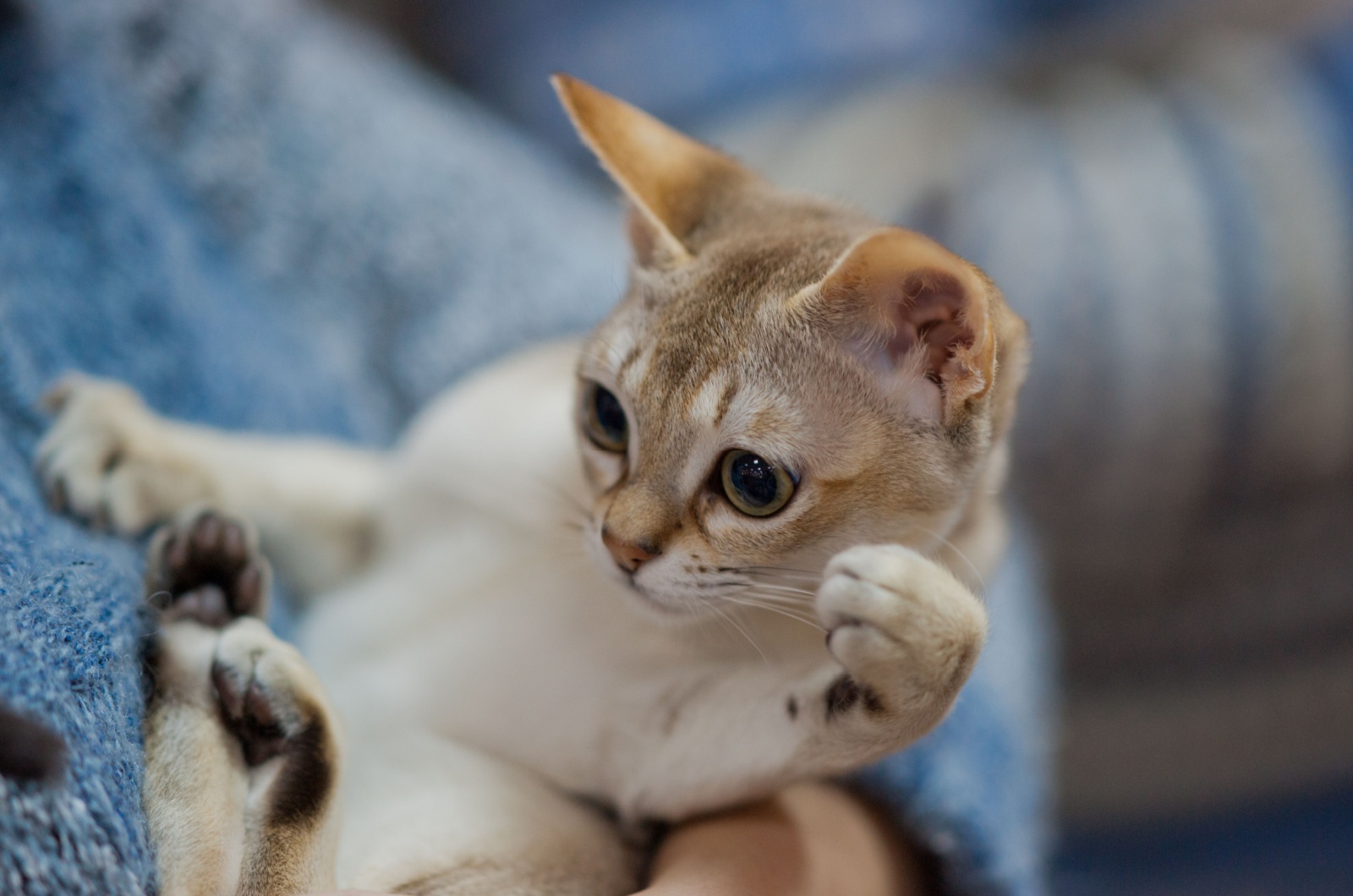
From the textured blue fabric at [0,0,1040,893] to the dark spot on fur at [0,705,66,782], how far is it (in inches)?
0.9

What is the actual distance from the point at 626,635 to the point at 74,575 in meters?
0.40

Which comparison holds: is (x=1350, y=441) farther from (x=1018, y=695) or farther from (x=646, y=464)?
(x=646, y=464)

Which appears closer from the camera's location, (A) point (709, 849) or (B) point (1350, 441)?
(A) point (709, 849)

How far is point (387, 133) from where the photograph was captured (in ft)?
4.67

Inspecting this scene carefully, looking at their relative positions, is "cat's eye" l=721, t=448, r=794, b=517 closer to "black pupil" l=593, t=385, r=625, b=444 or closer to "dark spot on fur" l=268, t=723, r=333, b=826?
"black pupil" l=593, t=385, r=625, b=444

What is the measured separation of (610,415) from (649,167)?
0.22 metres

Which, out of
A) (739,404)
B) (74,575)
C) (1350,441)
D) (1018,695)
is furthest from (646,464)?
(1350,441)

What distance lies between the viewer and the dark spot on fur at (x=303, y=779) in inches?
27.9

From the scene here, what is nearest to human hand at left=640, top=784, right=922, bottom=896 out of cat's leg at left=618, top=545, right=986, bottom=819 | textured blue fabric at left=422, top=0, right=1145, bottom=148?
cat's leg at left=618, top=545, right=986, bottom=819

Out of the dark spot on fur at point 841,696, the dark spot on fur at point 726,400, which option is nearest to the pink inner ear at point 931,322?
the dark spot on fur at point 726,400

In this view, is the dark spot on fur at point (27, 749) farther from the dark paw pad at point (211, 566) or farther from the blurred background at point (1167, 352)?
the blurred background at point (1167, 352)

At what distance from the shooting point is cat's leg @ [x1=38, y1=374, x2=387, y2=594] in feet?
2.78

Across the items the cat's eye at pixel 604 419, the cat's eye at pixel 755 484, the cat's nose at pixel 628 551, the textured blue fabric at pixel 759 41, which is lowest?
the cat's nose at pixel 628 551

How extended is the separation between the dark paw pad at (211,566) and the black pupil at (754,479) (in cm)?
39
